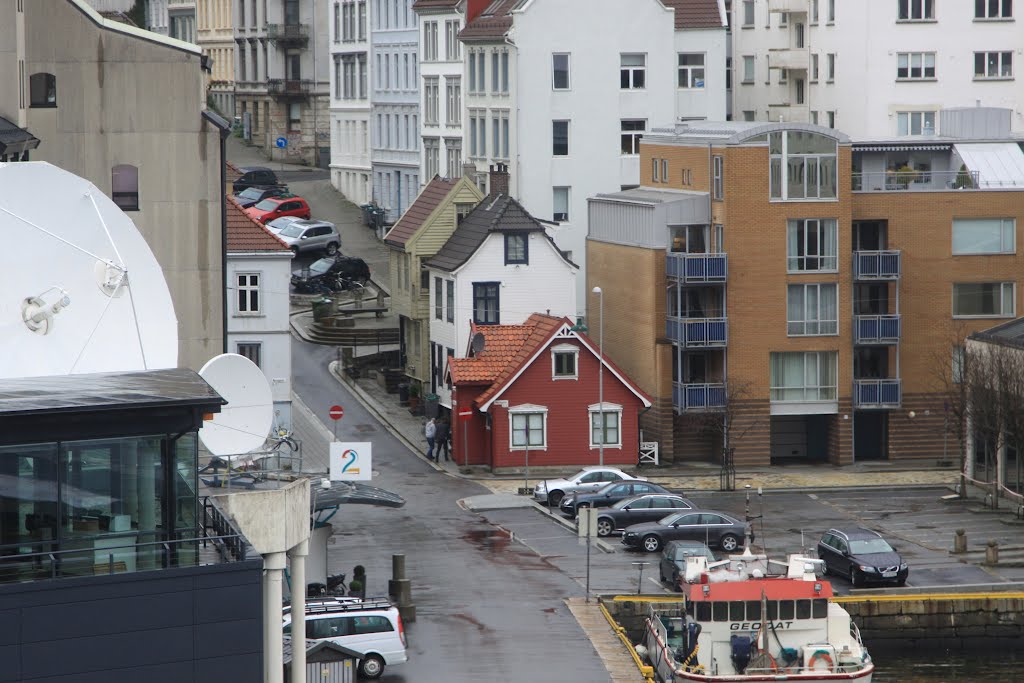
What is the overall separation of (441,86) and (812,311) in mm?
34565

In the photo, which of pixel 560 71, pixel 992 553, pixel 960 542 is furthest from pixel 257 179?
pixel 992 553

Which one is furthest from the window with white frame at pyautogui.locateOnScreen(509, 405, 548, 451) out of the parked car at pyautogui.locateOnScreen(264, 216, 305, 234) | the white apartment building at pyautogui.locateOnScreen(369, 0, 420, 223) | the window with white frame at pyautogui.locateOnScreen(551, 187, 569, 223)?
the white apartment building at pyautogui.locateOnScreen(369, 0, 420, 223)

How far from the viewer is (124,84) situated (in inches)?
2297

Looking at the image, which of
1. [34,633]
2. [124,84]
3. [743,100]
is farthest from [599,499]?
[743,100]

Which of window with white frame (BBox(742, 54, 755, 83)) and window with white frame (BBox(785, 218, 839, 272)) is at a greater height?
window with white frame (BBox(742, 54, 755, 83))

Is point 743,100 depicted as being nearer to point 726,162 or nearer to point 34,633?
point 726,162

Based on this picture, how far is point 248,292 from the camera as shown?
236 feet

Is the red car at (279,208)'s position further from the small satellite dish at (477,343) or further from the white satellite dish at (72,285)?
the white satellite dish at (72,285)

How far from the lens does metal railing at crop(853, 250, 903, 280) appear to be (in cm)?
7438

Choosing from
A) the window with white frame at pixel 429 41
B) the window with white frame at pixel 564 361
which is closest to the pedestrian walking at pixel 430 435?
the window with white frame at pixel 564 361

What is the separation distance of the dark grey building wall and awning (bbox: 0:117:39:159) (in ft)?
77.9

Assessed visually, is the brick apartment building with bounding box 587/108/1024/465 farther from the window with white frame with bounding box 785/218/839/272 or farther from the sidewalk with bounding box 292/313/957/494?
the sidewalk with bounding box 292/313/957/494

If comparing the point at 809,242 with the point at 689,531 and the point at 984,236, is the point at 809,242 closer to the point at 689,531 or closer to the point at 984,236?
the point at 984,236

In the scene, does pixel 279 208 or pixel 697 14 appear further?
pixel 279 208
